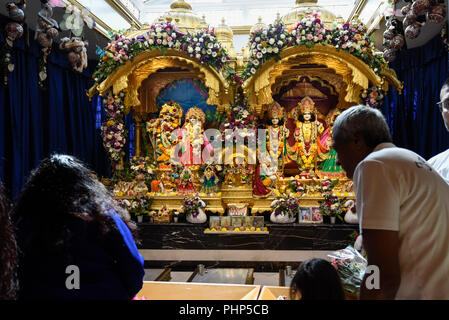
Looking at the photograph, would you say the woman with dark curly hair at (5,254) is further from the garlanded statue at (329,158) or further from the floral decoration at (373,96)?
the garlanded statue at (329,158)

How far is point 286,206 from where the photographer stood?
20.2 ft

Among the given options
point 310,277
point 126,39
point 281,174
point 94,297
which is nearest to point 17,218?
point 94,297

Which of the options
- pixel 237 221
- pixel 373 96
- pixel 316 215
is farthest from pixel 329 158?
pixel 237 221

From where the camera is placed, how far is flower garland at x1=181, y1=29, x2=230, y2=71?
6414mm

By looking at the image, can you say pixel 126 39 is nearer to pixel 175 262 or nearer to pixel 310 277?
pixel 175 262

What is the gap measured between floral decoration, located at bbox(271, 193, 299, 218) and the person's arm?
15.6 feet

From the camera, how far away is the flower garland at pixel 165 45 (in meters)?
6.45

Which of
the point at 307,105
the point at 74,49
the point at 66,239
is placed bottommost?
the point at 66,239

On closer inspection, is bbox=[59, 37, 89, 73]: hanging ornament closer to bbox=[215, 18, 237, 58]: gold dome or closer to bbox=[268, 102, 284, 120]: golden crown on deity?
bbox=[215, 18, 237, 58]: gold dome

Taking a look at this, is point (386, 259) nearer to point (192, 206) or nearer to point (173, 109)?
point (192, 206)

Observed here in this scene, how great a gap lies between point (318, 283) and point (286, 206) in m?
4.85

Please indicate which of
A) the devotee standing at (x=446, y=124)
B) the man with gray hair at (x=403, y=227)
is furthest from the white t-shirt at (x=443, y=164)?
the man with gray hair at (x=403, y=227)

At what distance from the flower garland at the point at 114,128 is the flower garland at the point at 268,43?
8.71 feet

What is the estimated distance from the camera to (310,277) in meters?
1.39
